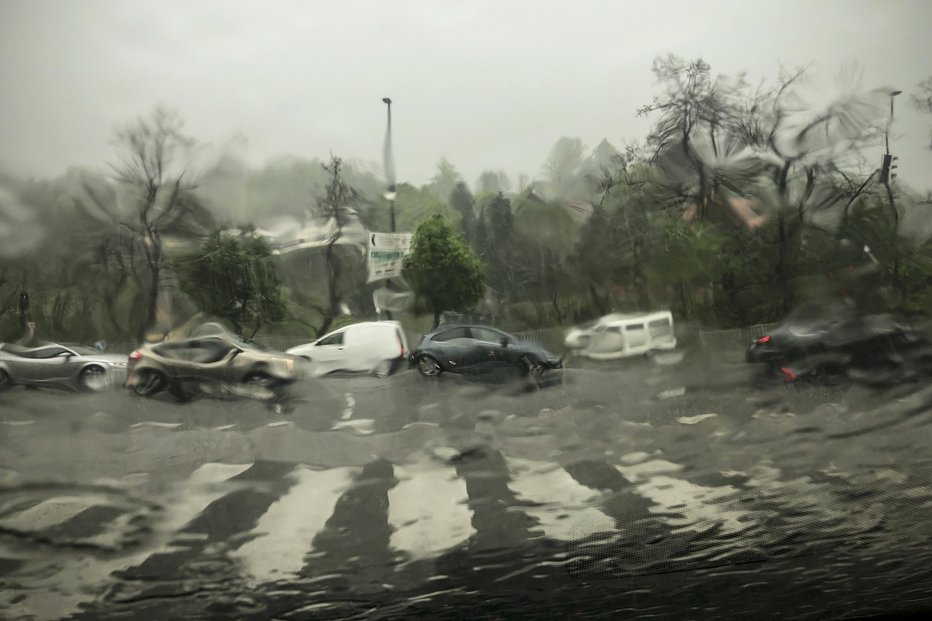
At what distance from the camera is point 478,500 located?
312 centimetres

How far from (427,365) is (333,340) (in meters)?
0.37

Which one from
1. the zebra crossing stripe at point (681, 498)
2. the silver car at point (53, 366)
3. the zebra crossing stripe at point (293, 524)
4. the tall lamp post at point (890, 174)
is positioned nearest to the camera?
the silver car at point (53, 366)

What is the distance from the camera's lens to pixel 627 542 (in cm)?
329

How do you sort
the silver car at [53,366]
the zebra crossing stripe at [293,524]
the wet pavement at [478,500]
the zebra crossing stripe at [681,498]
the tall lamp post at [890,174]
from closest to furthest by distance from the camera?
the silver car at [53,366], the wet pavement at [478,500], the zebra crossing stripe at [293,524], the zebra crossing stripe at [681,498], the tall lamp post at [890,174]

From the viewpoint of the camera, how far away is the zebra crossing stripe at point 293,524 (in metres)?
3.00

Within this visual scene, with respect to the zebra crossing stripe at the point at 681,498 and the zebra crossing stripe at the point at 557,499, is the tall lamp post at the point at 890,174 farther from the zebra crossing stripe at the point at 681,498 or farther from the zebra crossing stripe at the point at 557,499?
the zebra crossing stripe at the point at 557,499

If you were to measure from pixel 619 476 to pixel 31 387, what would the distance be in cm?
222

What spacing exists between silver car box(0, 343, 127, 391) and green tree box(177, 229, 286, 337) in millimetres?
385

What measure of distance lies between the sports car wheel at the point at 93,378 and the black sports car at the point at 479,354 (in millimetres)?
1119

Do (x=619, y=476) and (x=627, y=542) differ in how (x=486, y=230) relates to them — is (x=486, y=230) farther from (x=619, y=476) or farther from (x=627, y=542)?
(x=627, y=542)

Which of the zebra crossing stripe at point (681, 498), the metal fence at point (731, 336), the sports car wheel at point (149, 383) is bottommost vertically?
the zebra crossing stripe at point (681, 498)

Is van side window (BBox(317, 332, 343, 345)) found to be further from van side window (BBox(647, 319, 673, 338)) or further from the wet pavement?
van side window (BBox(647, 319, 673, 338))

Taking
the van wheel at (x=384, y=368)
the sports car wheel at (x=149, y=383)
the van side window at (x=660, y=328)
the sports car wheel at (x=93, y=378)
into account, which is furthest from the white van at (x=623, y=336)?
the sports car wheel at (x=93, y=378)

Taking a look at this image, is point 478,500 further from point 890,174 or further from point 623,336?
point 890,174
